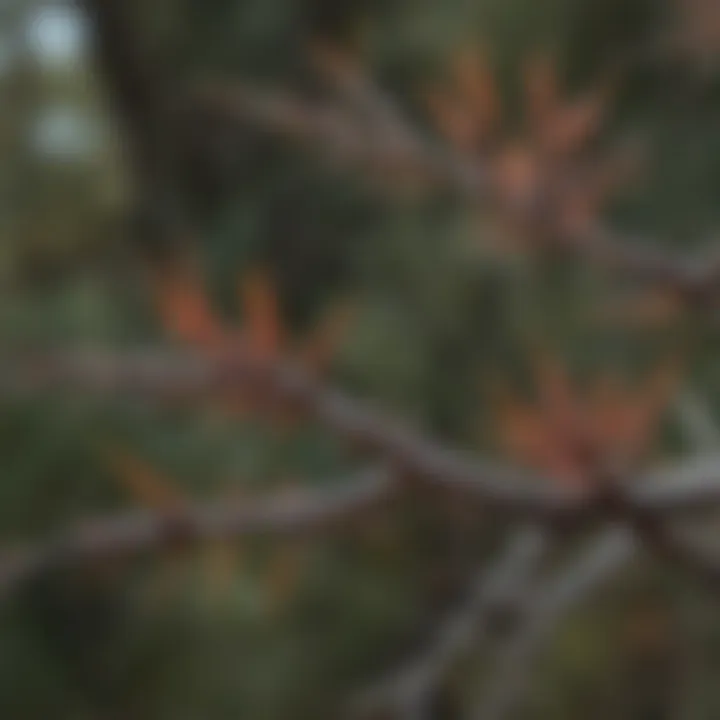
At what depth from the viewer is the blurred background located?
110cm

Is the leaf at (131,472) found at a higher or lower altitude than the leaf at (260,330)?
lower

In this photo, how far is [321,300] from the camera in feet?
5.33

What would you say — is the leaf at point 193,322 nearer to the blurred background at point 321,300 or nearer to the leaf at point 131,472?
the blurred background at point 321,300

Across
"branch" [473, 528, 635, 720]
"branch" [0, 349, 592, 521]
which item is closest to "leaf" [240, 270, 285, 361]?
"branch" [0, 349, 592, 521]

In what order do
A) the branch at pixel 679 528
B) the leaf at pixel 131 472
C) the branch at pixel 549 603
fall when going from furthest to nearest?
the leaf at pixel 131 472 → the branch at pixel 549 603 → the branch at pixel 679 528

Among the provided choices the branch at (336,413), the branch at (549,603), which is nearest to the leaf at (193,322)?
the branch at (336,413)

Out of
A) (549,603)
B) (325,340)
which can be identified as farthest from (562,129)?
(549,603)

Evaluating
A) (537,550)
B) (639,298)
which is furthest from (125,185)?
(537,550)

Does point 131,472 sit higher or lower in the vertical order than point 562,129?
lower

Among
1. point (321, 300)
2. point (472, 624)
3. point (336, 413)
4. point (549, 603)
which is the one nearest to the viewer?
point (336, 413)

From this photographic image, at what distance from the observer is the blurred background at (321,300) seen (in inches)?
43.3

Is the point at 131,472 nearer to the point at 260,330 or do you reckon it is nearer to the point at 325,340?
the point at 325,340

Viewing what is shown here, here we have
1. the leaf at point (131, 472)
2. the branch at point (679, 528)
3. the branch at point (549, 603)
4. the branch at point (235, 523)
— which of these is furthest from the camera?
the leaf at point (131, 472)

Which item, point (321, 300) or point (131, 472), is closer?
point (131, 472)
